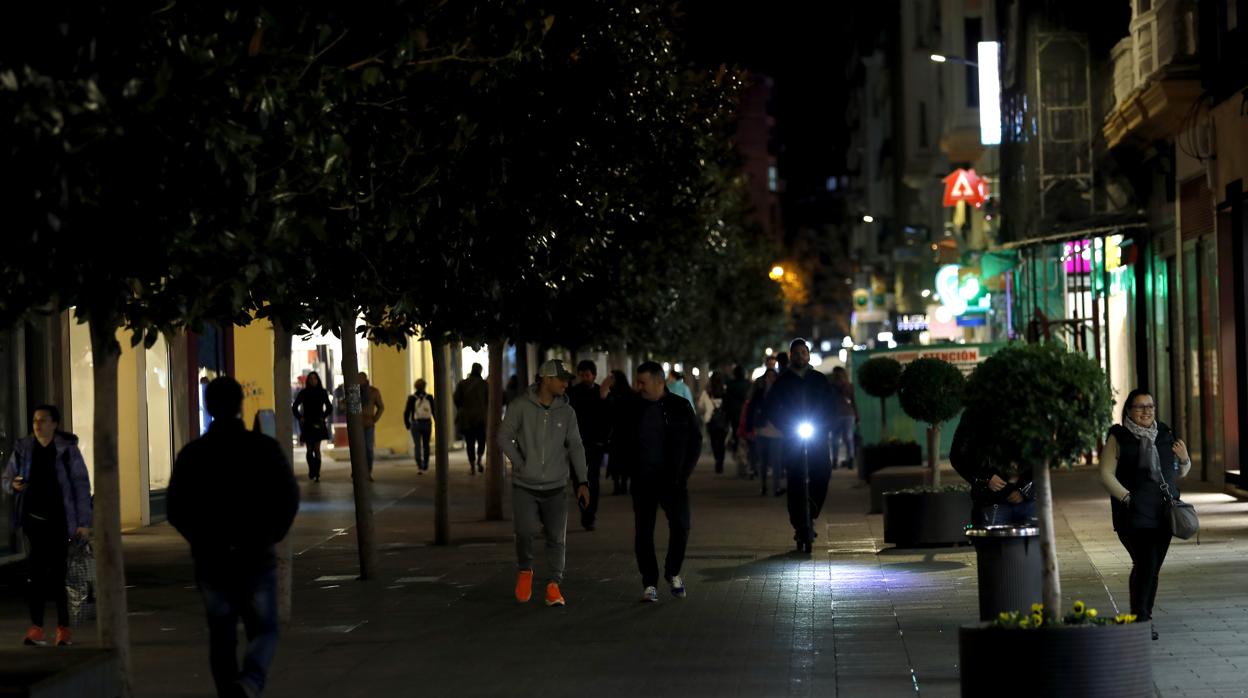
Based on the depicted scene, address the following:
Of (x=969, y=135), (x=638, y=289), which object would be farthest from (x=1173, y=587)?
(x=969, y=135)

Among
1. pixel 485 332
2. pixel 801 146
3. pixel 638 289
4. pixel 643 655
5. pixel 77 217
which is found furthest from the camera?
pixel 801 146

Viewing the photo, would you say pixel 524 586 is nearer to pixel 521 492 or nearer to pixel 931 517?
pixel 521 492

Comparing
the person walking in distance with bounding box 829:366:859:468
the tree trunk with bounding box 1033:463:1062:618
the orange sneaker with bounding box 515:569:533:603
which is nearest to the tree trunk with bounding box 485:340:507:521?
the orange sneaker with bounding box 515:569:533:603

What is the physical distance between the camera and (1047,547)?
866 cm

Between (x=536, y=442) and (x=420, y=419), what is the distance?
2026 cm

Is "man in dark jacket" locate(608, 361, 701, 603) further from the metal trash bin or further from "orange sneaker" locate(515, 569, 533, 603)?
the metal trash bin

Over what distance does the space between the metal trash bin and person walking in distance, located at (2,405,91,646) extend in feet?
18.8

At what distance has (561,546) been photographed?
Answer: 14.0m

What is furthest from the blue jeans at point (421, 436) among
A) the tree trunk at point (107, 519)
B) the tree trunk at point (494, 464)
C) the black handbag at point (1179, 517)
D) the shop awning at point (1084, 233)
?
the tree trunk at point (107, 519)

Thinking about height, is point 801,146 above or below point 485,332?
above

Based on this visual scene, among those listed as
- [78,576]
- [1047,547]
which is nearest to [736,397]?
[78,576]

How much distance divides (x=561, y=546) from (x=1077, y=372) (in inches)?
226

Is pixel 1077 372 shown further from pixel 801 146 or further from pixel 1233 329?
pixel 801 146

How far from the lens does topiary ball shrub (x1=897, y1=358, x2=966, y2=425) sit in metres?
19.9
